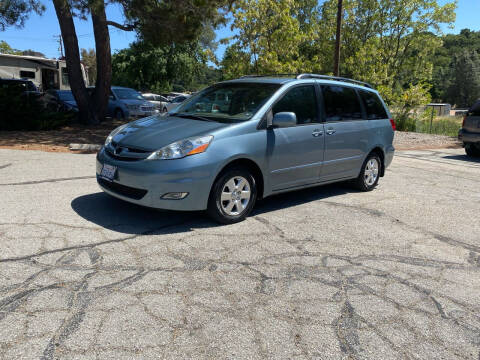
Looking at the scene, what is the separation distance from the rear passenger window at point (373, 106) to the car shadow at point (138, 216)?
6.60ft

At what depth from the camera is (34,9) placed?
43.3 ft

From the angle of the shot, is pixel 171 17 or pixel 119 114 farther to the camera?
pixel 119 114

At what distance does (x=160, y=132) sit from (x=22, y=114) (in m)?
9.96

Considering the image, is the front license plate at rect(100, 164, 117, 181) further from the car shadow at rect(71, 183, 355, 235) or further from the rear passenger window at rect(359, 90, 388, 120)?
the rear passenger window at rect(359, 90, 388, 120)

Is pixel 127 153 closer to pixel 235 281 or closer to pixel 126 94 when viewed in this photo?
pixel 235 281

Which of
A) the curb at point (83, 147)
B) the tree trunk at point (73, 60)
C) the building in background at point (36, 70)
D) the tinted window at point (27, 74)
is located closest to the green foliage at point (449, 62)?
the building in background at point (36, 70)

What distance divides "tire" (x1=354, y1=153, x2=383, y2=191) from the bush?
10035 millimetres

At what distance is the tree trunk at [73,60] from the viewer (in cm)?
1327

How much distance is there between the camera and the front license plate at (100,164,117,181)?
4799 millimetres

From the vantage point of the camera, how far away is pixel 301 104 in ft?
19.0

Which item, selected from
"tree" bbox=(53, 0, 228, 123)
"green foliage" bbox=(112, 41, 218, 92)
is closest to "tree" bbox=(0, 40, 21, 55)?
"green foliage" bbox=(112, 41, 218, 92)

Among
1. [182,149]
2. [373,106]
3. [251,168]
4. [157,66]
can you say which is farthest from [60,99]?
[157,66]

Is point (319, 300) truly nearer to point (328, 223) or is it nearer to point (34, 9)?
point (328, 223)

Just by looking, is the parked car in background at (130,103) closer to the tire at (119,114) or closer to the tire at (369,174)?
the tire at (119,114)
